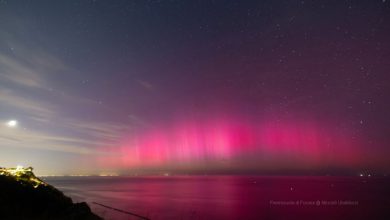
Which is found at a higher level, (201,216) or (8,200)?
(8,200)

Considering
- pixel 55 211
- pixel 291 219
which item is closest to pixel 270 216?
pixel 291 219

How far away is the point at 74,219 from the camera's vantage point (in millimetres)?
31047

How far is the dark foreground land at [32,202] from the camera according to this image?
31.4 m

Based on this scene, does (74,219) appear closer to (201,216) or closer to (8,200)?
(8,200)

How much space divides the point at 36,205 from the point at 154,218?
42269mm

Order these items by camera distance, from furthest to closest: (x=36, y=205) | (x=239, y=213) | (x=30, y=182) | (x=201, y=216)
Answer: (x=239, y=213) < (x=201, y=216) < (x=30, y=182) < (x=36, y=205)

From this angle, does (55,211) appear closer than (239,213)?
Yes

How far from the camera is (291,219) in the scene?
240 feet

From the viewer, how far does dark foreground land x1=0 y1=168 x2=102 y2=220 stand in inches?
1236

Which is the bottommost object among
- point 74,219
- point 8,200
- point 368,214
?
point 368,214

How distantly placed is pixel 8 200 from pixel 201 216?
5293cm

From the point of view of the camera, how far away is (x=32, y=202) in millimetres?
34344

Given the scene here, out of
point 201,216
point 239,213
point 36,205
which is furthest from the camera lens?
point 239,213

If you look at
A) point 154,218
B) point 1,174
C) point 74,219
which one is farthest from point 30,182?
point 154,218
